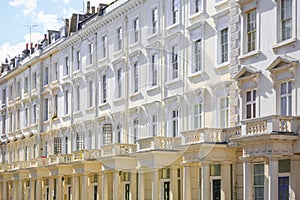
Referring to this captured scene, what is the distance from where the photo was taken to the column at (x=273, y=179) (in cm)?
2605

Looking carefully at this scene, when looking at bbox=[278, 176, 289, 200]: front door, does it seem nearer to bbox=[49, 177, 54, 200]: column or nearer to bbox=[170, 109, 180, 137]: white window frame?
bbox=[170, 109, 180, 137]: white window frame

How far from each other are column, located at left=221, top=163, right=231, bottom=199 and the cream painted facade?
1.7 inches

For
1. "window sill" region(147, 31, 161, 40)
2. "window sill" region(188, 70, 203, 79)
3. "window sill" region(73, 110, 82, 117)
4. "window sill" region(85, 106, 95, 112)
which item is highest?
"window sill" region(147, 31, 161, 40)

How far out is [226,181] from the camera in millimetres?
30922

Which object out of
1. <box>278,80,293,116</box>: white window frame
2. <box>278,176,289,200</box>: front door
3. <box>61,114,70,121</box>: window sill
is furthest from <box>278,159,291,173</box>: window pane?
<box>61,114,70,121</box>: window sill

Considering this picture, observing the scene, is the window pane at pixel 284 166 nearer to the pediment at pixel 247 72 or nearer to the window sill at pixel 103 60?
the pediment at pixel 247 72

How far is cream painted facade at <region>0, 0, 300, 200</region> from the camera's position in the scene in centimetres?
2728

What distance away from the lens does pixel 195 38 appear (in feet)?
113

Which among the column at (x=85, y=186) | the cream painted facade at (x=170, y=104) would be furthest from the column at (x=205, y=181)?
the column at (x=85, y=186)

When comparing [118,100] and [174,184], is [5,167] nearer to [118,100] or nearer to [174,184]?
[118,100]

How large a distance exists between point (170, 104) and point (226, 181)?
6.86 m

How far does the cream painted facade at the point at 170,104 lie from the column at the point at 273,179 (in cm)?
4

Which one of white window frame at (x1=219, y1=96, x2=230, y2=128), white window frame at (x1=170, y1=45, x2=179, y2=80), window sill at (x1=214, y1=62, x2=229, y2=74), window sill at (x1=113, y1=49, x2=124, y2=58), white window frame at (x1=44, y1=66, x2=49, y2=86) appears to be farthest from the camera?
white window frame at (x1=44, y1=66, x2=49, y2=86)

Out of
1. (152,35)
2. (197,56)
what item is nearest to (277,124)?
(197,56)
